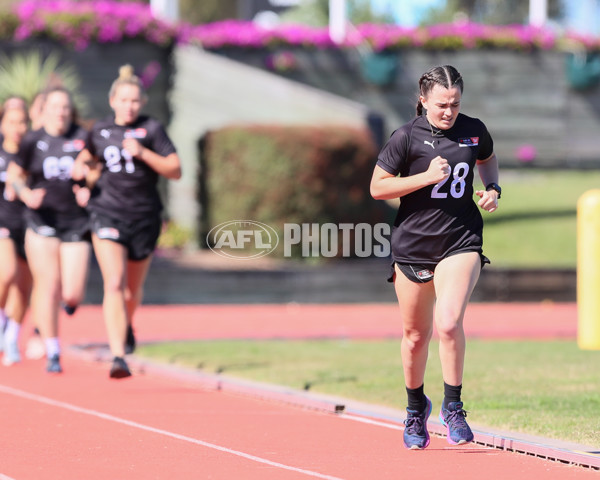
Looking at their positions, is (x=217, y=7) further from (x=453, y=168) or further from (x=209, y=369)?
(x=453, y=168)

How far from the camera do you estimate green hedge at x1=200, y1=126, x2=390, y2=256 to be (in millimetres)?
21547

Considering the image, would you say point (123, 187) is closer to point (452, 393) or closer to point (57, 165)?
point (57, 165)

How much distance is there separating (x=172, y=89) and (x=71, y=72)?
204 cm

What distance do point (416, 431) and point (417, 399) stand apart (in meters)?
0.21

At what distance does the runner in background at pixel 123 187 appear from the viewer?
10430 mm

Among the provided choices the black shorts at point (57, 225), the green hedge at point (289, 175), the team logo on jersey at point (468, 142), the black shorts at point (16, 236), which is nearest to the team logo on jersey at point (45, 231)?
the black shorts at point (57, 225)

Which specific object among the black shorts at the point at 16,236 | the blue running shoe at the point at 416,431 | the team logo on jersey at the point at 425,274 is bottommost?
the blue running shoe at the point at 416,431

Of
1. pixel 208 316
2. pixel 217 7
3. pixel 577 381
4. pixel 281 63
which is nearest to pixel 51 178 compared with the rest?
pixel 577 381

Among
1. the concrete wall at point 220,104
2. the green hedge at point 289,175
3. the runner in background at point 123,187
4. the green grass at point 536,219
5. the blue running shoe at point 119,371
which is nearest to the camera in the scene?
the blue running shoe at point 119,371

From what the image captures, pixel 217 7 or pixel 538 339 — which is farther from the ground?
pixel 217 7

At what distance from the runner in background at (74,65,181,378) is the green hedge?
10.8 meters

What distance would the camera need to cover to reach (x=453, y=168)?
745cm

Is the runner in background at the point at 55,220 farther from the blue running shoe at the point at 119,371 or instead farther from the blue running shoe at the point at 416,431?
the blue running shoe at the point at 416,431

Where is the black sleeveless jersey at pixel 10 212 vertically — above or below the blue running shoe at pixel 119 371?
above
